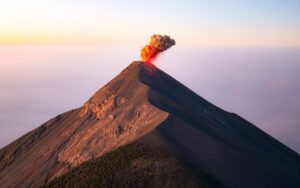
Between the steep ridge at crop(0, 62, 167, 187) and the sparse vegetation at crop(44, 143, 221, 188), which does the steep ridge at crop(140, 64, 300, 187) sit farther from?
the sparse vegetation at crop(44, 143, 221, 188)

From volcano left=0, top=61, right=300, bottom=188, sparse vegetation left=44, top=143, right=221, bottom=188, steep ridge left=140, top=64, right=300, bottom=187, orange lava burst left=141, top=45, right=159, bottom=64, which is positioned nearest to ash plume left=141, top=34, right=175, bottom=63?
orange lava burst left=141, top=45, right=159, bottom=64

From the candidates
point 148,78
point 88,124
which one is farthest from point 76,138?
point 148,78

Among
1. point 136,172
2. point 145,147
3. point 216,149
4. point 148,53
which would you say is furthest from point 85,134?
point 148,53

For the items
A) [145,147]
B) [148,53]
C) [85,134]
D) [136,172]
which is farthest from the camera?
[148,53]

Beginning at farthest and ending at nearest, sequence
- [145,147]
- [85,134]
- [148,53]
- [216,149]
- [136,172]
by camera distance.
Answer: [148,53]
[85,134]
[216,149]
[145,147]
[136,172]

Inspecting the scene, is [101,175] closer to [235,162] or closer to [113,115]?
[235,162]

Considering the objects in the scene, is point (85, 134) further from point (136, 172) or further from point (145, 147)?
point (136, 172)

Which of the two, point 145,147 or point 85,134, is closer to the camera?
point 145,147

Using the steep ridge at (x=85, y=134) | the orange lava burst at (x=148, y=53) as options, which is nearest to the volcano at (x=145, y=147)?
the steep ridge at (x=85, y=134)
